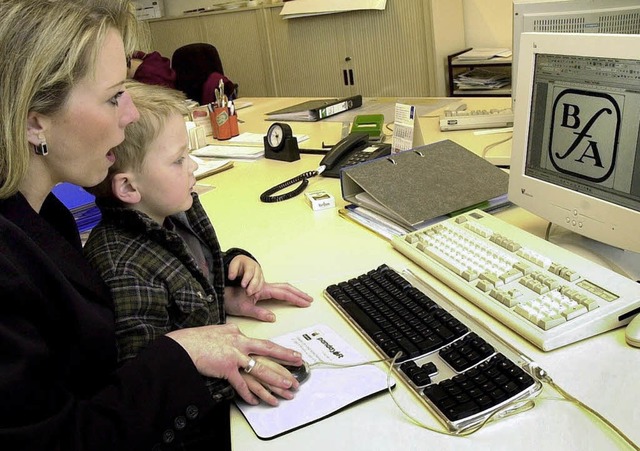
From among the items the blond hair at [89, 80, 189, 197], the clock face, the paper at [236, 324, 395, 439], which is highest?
the blond hair at [89, 80, 189, 197]

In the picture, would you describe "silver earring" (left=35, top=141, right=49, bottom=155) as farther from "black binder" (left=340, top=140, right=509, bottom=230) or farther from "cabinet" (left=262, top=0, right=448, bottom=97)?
"cabinet" (left=262, top=0, right=448, bottom=97)

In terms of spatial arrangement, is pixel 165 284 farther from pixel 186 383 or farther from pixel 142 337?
pixel 186 383

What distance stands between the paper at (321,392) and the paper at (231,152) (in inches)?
52.1

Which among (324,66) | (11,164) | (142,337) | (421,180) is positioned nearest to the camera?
(11,164)

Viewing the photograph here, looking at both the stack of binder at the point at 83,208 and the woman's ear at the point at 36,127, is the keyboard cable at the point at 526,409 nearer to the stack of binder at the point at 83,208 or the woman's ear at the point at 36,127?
the woman's ear at the point at 36,127

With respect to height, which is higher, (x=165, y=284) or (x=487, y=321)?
(x=165, y=284)

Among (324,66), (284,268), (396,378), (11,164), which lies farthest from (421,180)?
(324,66)

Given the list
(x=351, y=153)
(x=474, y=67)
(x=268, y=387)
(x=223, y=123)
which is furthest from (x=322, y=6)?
(x=268, y=387)

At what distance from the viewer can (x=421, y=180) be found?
1.44m

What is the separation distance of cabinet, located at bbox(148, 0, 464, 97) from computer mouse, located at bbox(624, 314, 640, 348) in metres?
3.27

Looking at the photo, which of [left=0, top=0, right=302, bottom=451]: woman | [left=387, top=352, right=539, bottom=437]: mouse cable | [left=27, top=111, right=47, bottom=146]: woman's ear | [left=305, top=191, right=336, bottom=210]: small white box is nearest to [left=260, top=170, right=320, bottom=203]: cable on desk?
[left=305, top=191, right=336, bottom=210]: small white box

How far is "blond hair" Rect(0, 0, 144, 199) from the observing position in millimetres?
830

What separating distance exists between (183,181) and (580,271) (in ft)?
2.24

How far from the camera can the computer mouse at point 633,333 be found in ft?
2.89
